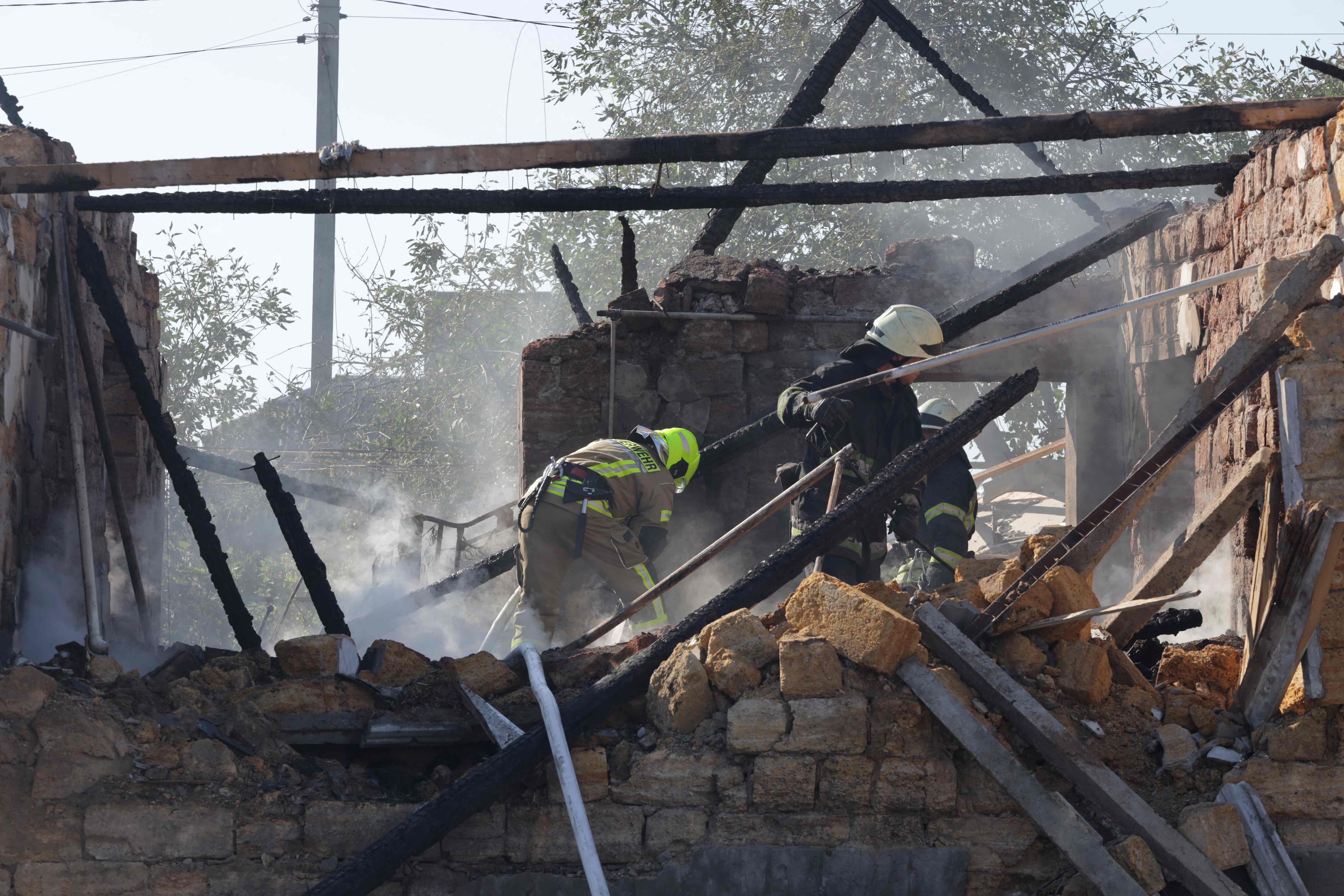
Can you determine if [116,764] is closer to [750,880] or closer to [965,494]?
[750,880]

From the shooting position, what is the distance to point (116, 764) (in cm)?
415

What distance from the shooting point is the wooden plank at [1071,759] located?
372cm

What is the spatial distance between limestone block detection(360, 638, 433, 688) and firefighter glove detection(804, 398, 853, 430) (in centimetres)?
223

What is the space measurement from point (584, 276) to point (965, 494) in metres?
11.0

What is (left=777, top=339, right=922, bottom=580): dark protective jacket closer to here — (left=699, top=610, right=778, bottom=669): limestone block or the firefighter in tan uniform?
the firefighter in tan uniform

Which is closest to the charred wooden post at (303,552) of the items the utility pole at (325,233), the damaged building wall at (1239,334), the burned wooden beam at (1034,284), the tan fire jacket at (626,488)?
the tan fire jacket at (626,488)

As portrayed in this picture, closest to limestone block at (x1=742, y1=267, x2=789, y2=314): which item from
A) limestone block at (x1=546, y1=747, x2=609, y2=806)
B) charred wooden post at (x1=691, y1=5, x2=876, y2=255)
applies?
charred wooden post at (x1=691, y1=5, x2=876, y2=255)

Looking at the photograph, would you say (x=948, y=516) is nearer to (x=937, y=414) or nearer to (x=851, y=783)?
(x=937, y=414)

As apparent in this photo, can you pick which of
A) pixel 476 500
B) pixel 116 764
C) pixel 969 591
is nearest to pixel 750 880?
pixel 969 591

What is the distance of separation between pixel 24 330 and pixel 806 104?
195 inches

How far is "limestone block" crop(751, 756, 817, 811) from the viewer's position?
4.08m

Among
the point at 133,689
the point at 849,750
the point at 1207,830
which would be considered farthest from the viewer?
the point at 133,689

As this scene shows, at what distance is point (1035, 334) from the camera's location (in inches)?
195

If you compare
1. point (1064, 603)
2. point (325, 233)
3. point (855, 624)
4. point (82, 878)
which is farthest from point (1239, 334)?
point (325, 233)
